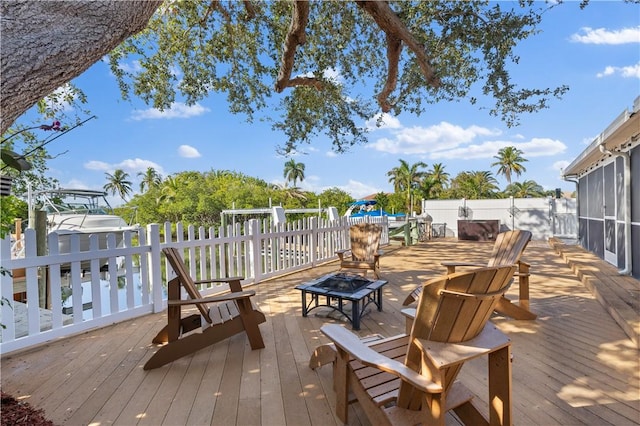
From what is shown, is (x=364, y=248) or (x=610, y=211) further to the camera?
(x=610, y=211)

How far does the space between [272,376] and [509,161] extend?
148 ft

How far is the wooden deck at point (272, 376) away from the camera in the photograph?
2025 mm

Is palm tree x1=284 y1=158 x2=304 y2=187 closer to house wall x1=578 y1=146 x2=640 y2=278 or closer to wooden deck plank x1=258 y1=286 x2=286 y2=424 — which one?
house wall x1=578 y1=146 x2=640 y2=278

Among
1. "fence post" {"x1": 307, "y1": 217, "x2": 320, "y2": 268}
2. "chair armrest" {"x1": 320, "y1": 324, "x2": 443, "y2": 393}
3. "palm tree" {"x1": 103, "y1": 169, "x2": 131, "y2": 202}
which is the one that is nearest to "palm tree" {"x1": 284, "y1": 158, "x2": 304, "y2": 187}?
"palm tree" {"x1": 103, "y1": 169, "x2": 131, "y2": 202}

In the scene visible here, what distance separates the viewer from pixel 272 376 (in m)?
2.50

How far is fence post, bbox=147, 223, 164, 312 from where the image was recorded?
4.11 meters

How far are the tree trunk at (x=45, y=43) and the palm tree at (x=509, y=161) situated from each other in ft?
148

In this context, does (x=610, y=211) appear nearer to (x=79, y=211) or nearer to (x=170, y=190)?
(x=79, y=211)

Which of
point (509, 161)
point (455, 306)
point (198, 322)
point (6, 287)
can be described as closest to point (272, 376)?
point (198, 322)

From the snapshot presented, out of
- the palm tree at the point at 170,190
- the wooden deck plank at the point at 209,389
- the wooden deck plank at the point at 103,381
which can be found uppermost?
the palm tree at the point at 170,190

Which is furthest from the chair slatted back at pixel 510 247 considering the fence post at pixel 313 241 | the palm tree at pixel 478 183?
the palm tree at pixel 478 183

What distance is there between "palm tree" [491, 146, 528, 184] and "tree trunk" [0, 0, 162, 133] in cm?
4499

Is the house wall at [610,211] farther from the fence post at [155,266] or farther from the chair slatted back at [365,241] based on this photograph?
the fence post at [155,266]

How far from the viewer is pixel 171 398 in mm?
2225
